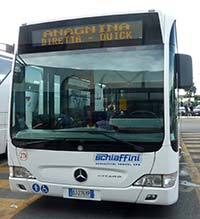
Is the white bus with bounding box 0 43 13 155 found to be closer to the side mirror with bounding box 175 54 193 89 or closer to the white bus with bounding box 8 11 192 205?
the white bus with bounding box 8 11 192 205

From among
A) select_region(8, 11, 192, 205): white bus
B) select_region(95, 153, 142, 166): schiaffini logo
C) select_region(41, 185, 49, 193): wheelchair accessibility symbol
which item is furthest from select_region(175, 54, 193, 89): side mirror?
select_region(41, 185, 49, 193): wheelchair accessibility symbol

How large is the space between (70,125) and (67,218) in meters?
1.34

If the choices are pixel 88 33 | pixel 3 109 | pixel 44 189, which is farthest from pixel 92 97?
pixel 3 109

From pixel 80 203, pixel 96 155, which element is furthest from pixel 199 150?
pixel 96 155

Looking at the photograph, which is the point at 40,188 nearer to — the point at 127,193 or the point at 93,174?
the point at 93,174

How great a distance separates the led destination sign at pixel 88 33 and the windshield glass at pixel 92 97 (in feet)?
0.52

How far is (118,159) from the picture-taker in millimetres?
4484

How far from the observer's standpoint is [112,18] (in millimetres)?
4711

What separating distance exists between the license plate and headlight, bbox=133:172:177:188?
0.61 meters

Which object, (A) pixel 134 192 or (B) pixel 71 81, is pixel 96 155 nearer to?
(A) pixel 134 192

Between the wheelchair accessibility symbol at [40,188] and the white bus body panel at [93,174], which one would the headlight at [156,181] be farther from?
the wheelchair accessibility symbol at [40,188]

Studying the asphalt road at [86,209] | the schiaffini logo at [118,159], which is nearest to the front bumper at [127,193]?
the schiaffini logo at [118,159]

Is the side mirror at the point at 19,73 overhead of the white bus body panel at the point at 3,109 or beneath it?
overhead

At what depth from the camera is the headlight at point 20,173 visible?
16.2ft
